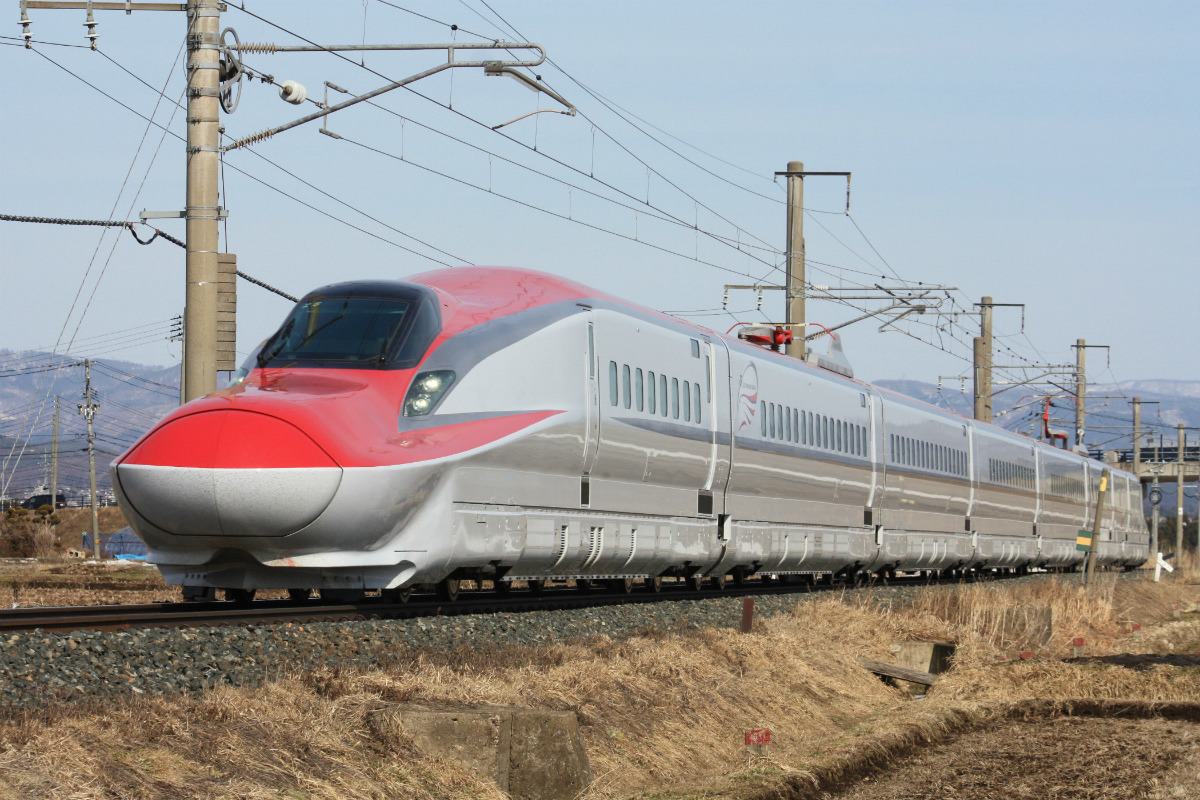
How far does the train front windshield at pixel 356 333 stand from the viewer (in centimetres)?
1335

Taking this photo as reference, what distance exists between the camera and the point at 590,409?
50.5 ft

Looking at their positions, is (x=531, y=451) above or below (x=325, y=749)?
above

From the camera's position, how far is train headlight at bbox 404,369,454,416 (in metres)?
13.0

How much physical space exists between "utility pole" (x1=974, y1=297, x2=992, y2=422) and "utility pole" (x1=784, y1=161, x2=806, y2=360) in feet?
52.0

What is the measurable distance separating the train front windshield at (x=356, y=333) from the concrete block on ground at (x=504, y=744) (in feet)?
18.8

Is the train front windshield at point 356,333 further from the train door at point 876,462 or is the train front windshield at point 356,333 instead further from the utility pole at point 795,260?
the utility pole at point 795,260

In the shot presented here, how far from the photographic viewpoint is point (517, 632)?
12.6 meters

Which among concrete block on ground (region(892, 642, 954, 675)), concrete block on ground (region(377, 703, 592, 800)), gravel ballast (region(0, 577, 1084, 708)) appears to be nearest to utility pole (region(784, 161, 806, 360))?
concrete block on ground (region(892, 642, 954, 675))

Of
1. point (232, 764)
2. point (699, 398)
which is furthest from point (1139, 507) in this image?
point (232, 764)

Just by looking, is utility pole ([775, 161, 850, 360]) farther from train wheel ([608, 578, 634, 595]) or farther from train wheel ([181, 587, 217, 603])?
train wheel ([181, 587, 217, 603])

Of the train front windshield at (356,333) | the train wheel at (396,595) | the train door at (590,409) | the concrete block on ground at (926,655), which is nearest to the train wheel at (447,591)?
the train wheel at (396,595)

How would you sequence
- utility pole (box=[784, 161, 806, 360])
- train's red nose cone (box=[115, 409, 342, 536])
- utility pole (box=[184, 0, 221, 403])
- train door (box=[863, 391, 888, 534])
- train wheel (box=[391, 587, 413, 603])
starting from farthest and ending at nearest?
utility pole (box=[784, 161, 806, 360])
train door (box=[863, 391, 888, 534])
utility pole (box=[184, 0, 221, 403])
train wheel (box=[391, 587, 413, 603])
train's red nose cone (box=[115, 409, 342, 536])

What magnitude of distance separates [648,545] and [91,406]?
3003 inches

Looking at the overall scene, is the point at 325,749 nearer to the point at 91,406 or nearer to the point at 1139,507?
the point at 1139,507
